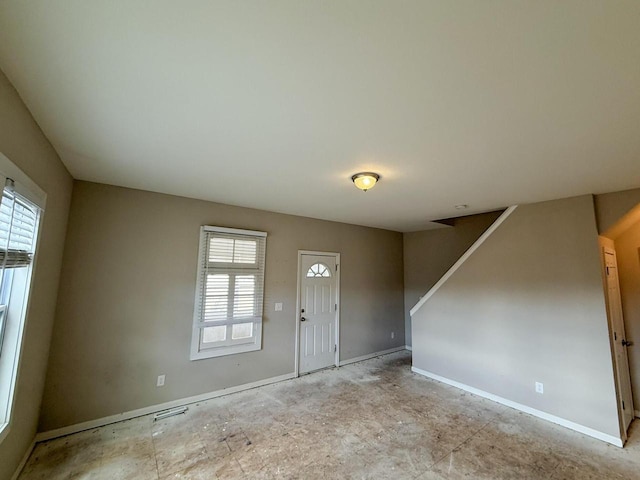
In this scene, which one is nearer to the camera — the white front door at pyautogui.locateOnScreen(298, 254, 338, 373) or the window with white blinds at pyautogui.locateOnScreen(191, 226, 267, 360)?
the window with white blinds at pyautogui.locateOnScreen(191, 226, 267, 360)

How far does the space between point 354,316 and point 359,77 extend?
4.54 m

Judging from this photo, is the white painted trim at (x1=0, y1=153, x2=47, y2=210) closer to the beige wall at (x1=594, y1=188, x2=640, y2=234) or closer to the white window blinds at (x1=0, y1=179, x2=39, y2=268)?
the white window blinds at (x1=0, y1=179, x2=39, y2=268)

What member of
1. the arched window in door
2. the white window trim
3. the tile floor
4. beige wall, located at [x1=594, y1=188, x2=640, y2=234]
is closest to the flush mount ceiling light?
the arched window in door

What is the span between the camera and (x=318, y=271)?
483 centimetres

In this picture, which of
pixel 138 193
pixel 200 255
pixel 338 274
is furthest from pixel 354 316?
pixel 138 193

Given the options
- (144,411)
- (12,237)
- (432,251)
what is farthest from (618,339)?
(12,237)

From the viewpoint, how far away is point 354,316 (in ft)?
17.1

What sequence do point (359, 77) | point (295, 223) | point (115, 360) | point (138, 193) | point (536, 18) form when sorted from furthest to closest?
1. point (295, 223)
2. point (138, 193)
3. point (115, 360)
4. point (359, 77)
5. point (536, 18)

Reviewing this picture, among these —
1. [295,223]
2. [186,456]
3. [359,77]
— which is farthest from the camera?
[295,223]

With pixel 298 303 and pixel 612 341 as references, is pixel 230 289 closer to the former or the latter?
pixel 298 303

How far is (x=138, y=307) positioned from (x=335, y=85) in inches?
131

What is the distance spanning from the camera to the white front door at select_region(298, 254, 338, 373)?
453 cm

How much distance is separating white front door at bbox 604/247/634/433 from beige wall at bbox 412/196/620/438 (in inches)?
9.4

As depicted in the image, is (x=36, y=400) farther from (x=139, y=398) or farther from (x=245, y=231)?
(x=245, y=231)
